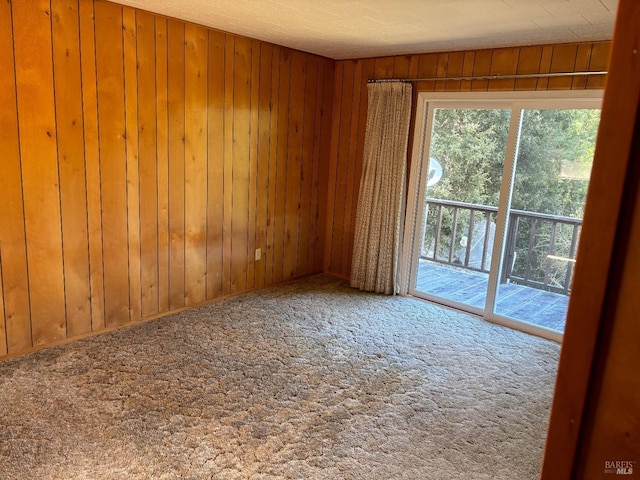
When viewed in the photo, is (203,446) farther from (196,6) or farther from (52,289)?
(196,6)

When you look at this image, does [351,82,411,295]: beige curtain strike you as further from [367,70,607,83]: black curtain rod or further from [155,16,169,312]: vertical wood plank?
[155,16,169,312]: vertical wood plank

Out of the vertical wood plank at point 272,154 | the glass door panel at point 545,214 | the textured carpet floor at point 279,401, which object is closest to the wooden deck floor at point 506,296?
the glass door panel at point 545,214

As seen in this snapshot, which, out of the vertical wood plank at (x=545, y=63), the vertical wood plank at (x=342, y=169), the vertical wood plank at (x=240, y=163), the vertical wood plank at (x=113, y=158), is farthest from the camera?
the vertical wood plank at (x=342, y=169)

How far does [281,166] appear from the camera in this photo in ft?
15.3

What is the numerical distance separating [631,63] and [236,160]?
3.82m

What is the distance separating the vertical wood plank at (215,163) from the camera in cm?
389

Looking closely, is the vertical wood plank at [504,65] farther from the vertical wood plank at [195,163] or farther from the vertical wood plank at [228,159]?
the vertical wood plank at [195,163]

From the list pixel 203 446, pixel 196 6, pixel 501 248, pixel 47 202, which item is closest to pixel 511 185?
pixel 501 248

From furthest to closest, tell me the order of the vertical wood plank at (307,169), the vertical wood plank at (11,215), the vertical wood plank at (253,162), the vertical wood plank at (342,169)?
the vertical wood plank at (342,169), the vertical wood plank at (307,169), the vertical wood plank at (253,162), the vertical wood plank at (11,215)

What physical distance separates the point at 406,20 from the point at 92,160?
7.72 feet

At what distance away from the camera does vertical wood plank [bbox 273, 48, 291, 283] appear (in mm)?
4500

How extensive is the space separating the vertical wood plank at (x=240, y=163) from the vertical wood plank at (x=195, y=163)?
32cm

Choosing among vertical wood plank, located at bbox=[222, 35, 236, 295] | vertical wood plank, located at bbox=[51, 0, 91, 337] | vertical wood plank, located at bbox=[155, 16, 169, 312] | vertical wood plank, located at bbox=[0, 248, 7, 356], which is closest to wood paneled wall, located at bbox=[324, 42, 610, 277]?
vertical wood plank, located at bbox=[222, 35, 236, 295]

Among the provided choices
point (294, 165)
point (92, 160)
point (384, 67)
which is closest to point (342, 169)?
point (294, 165)
